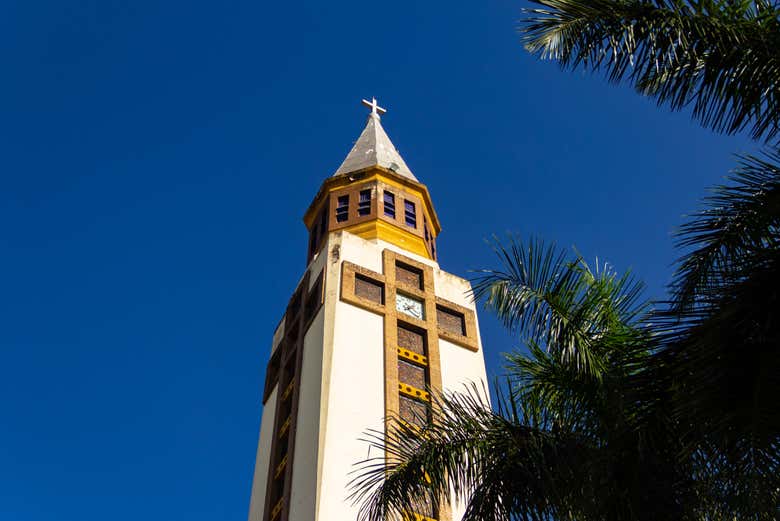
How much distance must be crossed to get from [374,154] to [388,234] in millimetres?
→ 7322

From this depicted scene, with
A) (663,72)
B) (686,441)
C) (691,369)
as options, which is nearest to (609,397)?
(686,441)

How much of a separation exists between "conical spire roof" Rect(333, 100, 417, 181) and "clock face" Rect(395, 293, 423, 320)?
10795 mm

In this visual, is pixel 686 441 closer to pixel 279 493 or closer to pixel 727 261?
pixel 727 261

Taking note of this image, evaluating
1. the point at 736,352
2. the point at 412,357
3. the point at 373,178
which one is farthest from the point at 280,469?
the point at 736,352

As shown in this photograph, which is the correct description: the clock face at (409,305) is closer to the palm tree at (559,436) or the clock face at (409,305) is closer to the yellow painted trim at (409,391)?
the yellow painted trim at (409,391)

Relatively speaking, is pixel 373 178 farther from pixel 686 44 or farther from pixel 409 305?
pixel 686 44

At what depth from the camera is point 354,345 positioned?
31688 millimetres

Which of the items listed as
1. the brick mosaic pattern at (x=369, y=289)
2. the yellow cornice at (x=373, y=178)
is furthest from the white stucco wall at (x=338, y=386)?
the yellow cornice at (x=373, y=178)

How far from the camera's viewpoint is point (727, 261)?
29.1 feet

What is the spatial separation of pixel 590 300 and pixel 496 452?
2276 millimetres

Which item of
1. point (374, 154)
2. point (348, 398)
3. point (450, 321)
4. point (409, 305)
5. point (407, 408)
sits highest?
point (374, 154)

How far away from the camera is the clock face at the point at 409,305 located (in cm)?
3531

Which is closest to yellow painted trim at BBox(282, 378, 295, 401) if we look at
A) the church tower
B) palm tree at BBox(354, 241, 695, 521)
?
the church tower

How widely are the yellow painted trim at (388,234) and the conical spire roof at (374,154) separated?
→ 479cm
